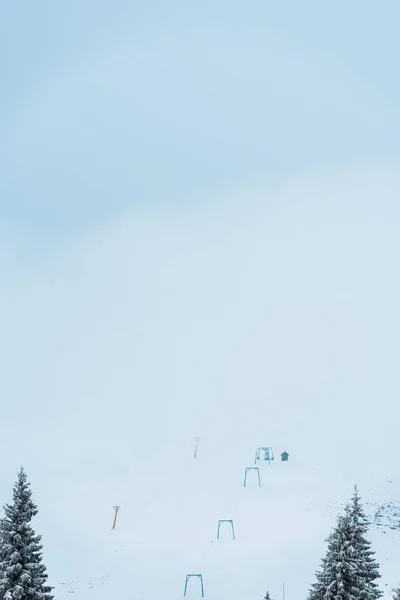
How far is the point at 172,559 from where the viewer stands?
27828 millimetres

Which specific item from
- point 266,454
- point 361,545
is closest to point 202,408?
point 266,454

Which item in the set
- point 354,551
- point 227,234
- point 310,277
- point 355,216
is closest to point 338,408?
point 354,551

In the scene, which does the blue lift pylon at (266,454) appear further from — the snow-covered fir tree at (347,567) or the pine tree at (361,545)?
the snow-covered fir tree at (347,567)

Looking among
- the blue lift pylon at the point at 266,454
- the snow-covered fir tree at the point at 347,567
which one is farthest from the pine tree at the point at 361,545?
the blue lift pylon at the point at 266,454

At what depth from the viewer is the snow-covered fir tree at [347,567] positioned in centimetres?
1542

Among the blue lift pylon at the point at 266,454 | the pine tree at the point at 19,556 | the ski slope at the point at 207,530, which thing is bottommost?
the pine tree at the point at 19,556

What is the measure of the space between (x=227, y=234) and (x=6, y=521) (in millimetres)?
113483

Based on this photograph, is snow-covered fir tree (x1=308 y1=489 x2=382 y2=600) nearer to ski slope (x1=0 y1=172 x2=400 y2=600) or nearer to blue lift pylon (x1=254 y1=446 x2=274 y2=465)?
ski slope (x1=0 y1=172 x2=400 y2=600)

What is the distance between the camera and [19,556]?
15031 mm

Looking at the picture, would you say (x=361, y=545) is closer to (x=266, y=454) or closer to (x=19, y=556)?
(x=19, y=556)

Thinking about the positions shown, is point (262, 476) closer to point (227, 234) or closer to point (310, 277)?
point (310, 277)

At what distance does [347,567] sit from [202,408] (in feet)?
122

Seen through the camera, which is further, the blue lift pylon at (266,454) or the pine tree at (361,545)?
the blue lift pylon at (266,454)

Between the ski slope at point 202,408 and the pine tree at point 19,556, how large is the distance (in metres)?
10.8
